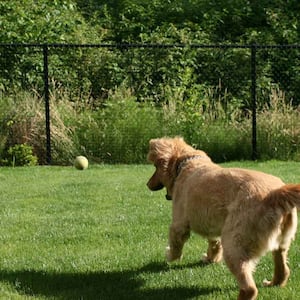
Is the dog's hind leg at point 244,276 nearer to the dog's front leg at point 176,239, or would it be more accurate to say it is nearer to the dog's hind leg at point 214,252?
the dog's front leg at point 176,239

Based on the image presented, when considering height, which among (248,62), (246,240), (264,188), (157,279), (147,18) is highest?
(147,18)

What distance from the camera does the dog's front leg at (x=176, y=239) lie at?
5.19 metres

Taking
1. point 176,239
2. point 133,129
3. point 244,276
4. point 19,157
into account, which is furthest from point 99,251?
point 133,129

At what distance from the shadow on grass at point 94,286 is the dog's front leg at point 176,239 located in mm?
233

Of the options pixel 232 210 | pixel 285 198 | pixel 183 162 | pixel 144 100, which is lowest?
pixel 232 210

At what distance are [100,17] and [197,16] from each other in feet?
9.37

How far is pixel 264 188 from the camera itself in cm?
452

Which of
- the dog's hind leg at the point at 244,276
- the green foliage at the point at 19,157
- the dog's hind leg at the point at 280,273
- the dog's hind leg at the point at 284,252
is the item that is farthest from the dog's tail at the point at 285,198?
the green foliage at the point at 19,157

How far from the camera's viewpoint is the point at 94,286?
5125 mm

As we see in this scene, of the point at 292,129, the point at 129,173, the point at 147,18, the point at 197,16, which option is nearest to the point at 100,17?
the point at 147,18

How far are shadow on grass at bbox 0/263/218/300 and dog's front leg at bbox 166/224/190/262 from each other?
0.76 feet

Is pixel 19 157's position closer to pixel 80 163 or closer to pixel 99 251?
pixel 80 163

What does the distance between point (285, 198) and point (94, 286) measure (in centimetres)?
169

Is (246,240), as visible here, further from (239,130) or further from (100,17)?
(100,17)
